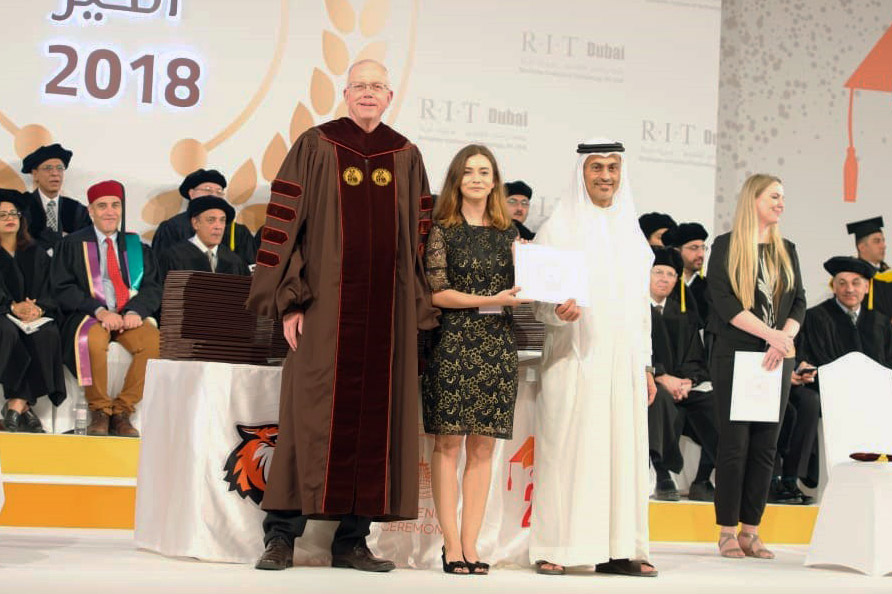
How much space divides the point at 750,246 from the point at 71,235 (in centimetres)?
426

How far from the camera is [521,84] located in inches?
347

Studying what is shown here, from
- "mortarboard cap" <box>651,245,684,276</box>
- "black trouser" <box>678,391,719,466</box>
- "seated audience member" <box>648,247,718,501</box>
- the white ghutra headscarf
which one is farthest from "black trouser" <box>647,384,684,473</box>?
the white ghutra headscarf

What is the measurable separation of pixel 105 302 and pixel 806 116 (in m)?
6.35

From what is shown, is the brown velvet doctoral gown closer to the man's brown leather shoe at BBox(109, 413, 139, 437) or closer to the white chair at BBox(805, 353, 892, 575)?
the white chair at BBox(805, 353, 892, 575)

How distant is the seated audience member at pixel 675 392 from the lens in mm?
7074

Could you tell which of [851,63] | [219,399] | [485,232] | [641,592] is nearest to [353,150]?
[485,232]

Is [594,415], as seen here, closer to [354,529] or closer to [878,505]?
[354,529]

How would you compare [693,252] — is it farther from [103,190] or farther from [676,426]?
[103,190]

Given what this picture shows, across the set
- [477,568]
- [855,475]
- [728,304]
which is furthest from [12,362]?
[855,475]

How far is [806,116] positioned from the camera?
10.4m

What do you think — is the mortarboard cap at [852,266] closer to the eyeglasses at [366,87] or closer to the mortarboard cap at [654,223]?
the mortarboard cap at [654,223]

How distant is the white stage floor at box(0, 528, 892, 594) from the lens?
3.51 meters

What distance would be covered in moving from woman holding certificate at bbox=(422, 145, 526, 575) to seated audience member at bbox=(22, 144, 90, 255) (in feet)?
13.2

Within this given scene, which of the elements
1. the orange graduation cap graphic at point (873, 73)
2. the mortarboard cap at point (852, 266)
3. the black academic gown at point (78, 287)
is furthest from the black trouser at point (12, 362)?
the orange graduation cap graphic at point (873, 73)
